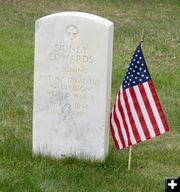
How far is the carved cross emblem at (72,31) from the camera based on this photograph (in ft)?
23.3

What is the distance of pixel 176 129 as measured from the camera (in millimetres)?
9609

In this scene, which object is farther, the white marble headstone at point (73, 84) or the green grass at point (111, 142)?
the white marble headstone at point (73, 84)

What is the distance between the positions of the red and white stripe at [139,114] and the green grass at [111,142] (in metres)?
0.39

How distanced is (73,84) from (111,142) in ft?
5.17

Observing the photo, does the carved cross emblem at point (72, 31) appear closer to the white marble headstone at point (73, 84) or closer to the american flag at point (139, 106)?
the white marble headstone at point (73, 84)

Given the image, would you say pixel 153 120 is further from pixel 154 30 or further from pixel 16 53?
pixel 154 30

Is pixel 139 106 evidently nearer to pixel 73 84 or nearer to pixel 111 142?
pixel 73 84

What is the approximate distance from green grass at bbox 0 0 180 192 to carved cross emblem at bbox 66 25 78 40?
1287mm

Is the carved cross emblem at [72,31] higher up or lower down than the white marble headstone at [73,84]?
higher up

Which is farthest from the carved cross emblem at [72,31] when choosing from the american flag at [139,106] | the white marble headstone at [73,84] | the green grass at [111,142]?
the green grass at [111,142]

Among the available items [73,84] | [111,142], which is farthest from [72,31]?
[111,142]

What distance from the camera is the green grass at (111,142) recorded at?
6.60m

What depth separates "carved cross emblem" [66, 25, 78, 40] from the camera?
7109 mm

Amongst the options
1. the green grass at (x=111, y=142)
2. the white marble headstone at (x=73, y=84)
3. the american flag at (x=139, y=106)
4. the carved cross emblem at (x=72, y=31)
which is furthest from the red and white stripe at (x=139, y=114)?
the carved cross emblem at (x=72, y=31)
